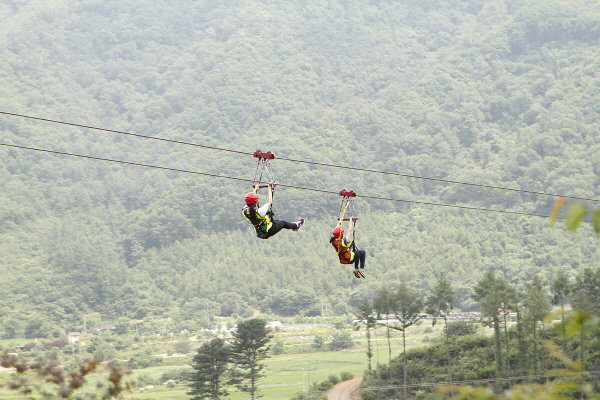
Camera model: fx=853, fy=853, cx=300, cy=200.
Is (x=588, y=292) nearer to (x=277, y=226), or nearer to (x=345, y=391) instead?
(x=345, y=391)

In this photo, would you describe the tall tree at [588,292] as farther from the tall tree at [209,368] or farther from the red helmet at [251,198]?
the red helmet at [251,198]

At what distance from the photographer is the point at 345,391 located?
47281 mm

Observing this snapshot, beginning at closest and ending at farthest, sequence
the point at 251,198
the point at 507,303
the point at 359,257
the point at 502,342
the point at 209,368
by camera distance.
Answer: the point at 251,198
the point at 359,257
the point at 209,368
the point at 507,303
the point at 502,342

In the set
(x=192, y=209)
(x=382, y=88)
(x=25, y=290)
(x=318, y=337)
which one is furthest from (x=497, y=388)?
(x=382, y=88)

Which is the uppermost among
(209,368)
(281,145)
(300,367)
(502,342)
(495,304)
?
(281,145)

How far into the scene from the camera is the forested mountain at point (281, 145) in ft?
352

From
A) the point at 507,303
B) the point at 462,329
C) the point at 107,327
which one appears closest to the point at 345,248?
the point at 507,303

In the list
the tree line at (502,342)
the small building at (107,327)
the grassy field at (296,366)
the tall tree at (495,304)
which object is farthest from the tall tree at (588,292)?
the small building at (107,327)

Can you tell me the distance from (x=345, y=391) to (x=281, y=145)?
9542 centimetres

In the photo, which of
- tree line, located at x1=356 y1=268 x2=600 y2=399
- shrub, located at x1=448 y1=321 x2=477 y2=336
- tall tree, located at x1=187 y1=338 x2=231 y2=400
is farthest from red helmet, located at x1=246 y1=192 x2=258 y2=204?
shrub, located at x1=448 y1=321 x2=477 y2=336

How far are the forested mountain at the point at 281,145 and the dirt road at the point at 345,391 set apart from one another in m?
49.3

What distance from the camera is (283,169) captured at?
424 ft

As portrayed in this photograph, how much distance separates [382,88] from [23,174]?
75.4 meters

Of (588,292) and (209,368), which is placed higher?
(588,292)
